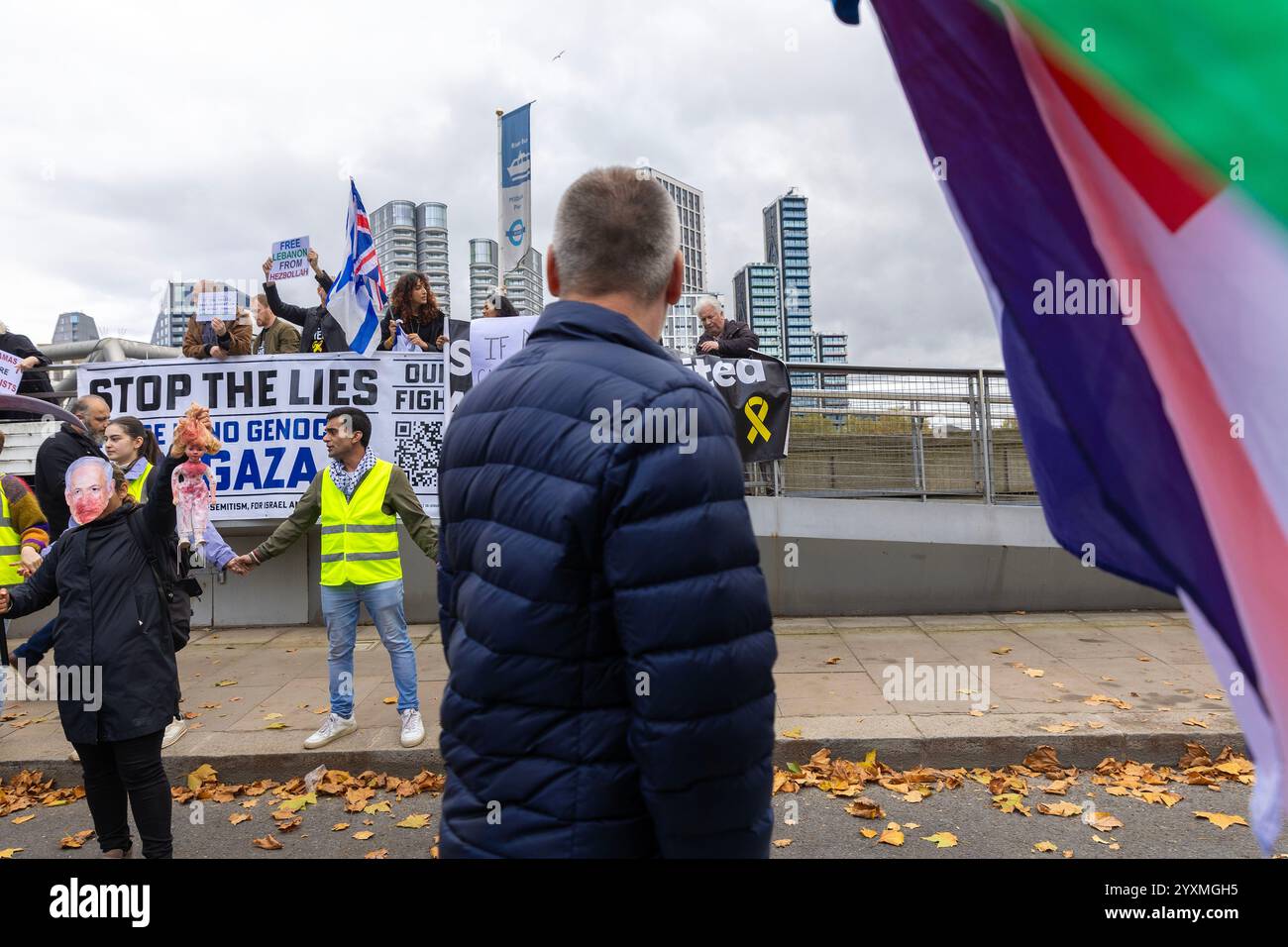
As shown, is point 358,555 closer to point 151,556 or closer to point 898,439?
point 151,556

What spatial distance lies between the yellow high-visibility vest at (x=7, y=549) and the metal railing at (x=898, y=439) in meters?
6.48

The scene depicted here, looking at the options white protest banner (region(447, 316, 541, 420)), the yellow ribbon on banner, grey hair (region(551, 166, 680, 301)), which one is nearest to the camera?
grey hair (region(551, 166, 680, 301))

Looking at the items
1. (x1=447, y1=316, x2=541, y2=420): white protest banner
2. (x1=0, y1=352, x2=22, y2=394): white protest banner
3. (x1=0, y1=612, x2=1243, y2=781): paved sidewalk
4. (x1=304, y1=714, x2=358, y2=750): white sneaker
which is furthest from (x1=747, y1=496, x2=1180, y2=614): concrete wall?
(x1=0, y1=352, x2=22, y2=394): white protest banner

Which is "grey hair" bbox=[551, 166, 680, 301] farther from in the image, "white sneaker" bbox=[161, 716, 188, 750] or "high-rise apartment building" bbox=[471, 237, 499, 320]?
"high-rise apartment building" bbox=[471, 237, 499, 320]

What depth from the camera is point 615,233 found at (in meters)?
1.80

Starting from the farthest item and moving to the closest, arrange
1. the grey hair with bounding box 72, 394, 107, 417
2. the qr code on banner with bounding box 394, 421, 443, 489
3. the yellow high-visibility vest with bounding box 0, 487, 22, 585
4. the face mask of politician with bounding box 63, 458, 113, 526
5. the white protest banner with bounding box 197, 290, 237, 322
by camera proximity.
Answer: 1. the qr code on banner with bounding box 394, 421, 443, 489
2. the white protest banner with bounding box 197, 290, 237, 322
3. the grey hair with bounding box 72, 394, 107, 417
4. the yellow high-visibility vest with bounding box 0, 487, 22, 585
5. the face mask of politician with bounding box 63, 458, 113, 526

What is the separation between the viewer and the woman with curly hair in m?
9.20

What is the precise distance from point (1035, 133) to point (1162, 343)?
1.60 feet

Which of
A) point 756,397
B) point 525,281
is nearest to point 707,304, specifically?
point 756,397

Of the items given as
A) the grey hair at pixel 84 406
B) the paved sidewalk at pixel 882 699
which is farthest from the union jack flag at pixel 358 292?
the paved sidewalk at pixel 882 699

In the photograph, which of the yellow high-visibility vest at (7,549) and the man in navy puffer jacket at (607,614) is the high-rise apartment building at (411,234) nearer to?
the yellow high-visibility vest at (7,549)

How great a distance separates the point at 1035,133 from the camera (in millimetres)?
1812

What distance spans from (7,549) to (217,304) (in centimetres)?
337

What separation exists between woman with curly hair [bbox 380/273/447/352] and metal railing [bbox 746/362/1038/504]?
3.56 meters
